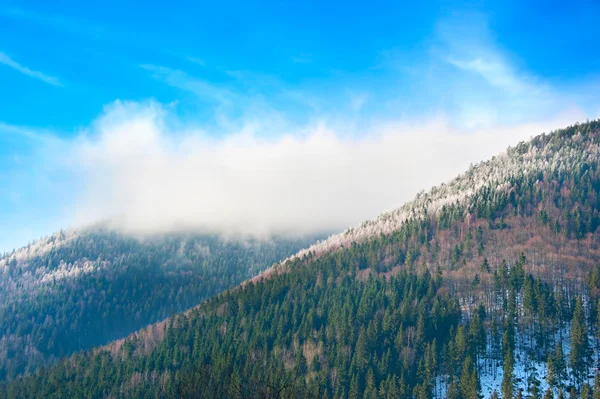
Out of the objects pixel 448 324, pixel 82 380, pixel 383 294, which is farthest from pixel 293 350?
pixel 82 380

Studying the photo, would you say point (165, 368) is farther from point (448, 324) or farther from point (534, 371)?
point (534, 371)

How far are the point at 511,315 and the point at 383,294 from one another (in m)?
45.0

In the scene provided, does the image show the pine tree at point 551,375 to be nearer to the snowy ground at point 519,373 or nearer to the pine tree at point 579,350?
the snowy ground at point 519,373

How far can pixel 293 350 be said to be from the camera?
17162 centimetres

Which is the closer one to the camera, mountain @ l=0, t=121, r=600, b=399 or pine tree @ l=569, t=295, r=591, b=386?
pine tree @ l=569, t=295, r=591, b=386

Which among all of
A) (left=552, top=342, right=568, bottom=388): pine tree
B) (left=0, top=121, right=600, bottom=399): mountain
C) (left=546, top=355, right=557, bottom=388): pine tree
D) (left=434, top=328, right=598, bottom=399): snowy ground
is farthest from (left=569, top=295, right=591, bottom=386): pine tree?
(left=546, top=355, right=557, bottom=388): pine tree

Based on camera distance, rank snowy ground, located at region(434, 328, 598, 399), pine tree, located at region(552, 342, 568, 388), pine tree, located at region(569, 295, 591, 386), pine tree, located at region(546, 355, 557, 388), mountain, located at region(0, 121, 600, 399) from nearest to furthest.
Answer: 1. pine tree, located at region(546, 355, 557, 388)
2. pine tree, located at region(552, 342, 568, 388)
3. pine tree, located at region(569, 295, 591, 386)
4. snowy ground, located at region(434, 328, 598, 399)
5. mountain, located at region(0, 121, 600, 399)

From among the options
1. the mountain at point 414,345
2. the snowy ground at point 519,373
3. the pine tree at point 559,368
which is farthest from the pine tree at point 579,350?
the pine tree at point 559,368

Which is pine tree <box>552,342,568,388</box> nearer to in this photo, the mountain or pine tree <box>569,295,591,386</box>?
the mountain

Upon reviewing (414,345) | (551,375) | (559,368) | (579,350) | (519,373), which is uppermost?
(579,350)

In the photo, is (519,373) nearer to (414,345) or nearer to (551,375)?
(551,375)

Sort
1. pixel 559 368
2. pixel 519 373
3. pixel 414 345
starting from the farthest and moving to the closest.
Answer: pixel 414 345 → pixel 519 373 → pixel 559 368

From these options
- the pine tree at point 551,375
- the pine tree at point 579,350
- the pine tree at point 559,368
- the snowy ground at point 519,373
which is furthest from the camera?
the snowy ground at point 519,373

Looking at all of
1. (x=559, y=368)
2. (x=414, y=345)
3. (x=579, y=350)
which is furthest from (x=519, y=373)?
(x=414, y=345)
